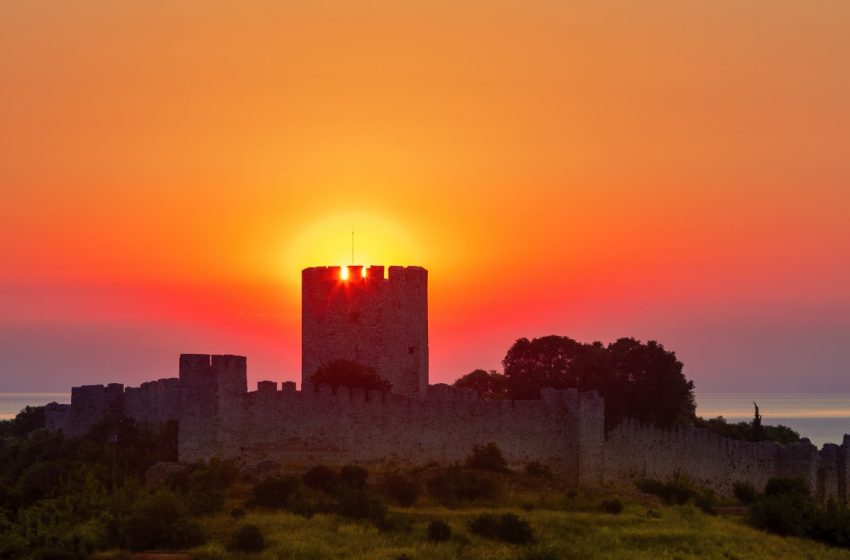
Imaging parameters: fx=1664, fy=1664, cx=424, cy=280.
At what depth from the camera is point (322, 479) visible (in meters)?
56.0

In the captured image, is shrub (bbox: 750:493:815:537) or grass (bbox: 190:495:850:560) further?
shrub (bbox: 750:493:815:537)

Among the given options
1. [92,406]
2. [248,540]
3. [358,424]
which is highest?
[92,406]

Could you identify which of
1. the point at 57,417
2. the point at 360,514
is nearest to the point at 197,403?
the point at 360,514

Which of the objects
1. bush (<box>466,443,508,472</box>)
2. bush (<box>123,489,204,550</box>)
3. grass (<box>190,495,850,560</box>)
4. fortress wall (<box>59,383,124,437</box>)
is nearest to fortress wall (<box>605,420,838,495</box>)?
bush (<box>466,443,508,472</box>)

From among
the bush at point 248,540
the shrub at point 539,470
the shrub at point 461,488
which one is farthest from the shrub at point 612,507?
the bush at point 248,540

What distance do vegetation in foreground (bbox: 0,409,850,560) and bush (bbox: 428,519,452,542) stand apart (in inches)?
1.6

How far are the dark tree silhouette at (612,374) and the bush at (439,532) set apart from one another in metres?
26.9

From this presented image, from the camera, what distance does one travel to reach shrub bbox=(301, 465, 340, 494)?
55.6 meters

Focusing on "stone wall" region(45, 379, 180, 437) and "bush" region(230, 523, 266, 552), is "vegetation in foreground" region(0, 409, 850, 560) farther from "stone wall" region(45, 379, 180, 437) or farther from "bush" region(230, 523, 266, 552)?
"stone wall" region(45, 379, 180, 437)

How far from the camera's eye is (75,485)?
2283 inches

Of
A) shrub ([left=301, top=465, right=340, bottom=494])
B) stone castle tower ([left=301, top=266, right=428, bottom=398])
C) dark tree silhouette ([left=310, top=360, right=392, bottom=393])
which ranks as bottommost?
shrub ([left=301, top=465, right=340, bottom=494])

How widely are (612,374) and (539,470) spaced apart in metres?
18.3

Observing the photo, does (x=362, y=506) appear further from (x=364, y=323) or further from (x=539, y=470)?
(x=364, y=323)

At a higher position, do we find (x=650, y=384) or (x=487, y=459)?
(x=650, y=384)
